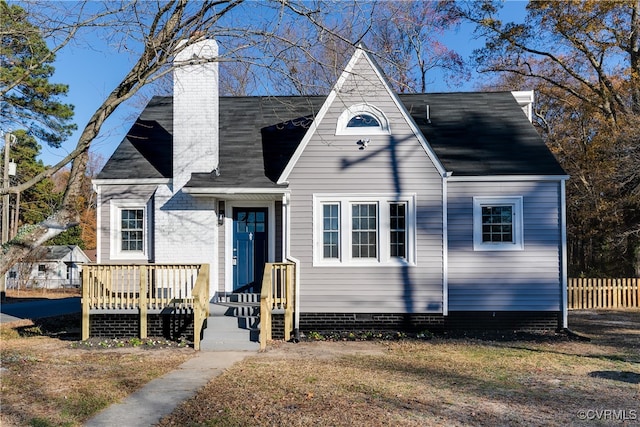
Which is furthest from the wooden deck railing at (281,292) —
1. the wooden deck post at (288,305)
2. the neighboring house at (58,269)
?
the neighboring house at (58,269)

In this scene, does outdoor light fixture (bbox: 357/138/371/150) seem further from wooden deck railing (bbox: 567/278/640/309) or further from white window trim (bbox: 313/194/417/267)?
wooden deck railing (bbox: 567/278/640/309)

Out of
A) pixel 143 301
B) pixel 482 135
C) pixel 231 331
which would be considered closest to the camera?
Result: pixel 231 331

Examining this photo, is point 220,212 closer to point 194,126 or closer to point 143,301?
point 194,126

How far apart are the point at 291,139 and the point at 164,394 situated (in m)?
8.34

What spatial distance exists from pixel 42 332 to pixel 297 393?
9.10 m

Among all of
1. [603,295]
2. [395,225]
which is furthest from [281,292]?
[603,295]

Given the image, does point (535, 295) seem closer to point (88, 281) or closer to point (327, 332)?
point (327, 332)

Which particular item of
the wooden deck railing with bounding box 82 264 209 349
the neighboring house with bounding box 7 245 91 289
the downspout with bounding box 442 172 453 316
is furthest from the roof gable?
the neighboring house with bounding box 7 245 91 289

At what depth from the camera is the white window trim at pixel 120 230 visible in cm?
1267

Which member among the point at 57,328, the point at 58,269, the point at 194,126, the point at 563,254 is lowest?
the point at 58,269

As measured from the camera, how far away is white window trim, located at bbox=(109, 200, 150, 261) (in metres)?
12.7

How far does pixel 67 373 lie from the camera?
7.93 metres

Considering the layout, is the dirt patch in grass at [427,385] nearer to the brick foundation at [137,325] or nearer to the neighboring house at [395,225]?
the neighboring house at [395,225]

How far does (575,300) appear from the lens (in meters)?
18.3
